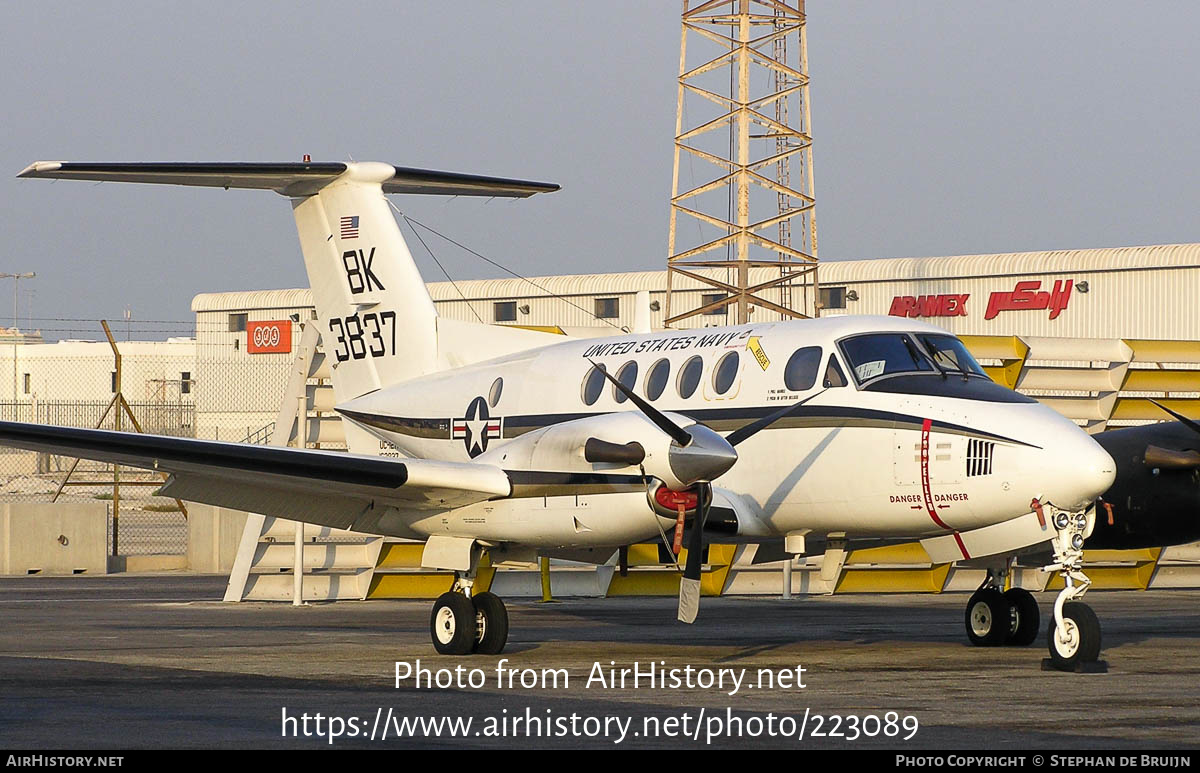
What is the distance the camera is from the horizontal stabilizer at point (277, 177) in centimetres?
1516

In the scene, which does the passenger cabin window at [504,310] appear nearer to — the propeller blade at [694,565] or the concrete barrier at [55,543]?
the concrete barrier at [55,543]

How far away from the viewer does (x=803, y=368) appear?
13.1 m

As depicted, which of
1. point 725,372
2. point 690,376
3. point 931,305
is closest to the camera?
point 725,372

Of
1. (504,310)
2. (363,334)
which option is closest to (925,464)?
(363,334)

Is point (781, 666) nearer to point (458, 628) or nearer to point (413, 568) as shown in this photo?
point (458, 628)

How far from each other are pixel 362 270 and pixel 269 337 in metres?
44.1

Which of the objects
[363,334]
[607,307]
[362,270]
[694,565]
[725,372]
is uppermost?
[607,307]

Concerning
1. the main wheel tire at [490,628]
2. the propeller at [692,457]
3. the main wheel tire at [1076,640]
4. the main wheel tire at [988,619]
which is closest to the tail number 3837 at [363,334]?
the main wheel tire at [490,628]

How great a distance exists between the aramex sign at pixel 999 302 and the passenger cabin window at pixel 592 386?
35897 mm

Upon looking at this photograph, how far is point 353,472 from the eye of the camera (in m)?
12.6

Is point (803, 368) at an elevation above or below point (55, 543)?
above

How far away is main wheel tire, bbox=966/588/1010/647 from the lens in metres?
13.9

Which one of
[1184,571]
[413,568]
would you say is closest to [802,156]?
[1184,571]

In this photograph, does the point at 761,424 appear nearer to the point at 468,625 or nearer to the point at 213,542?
the point at 468,625
